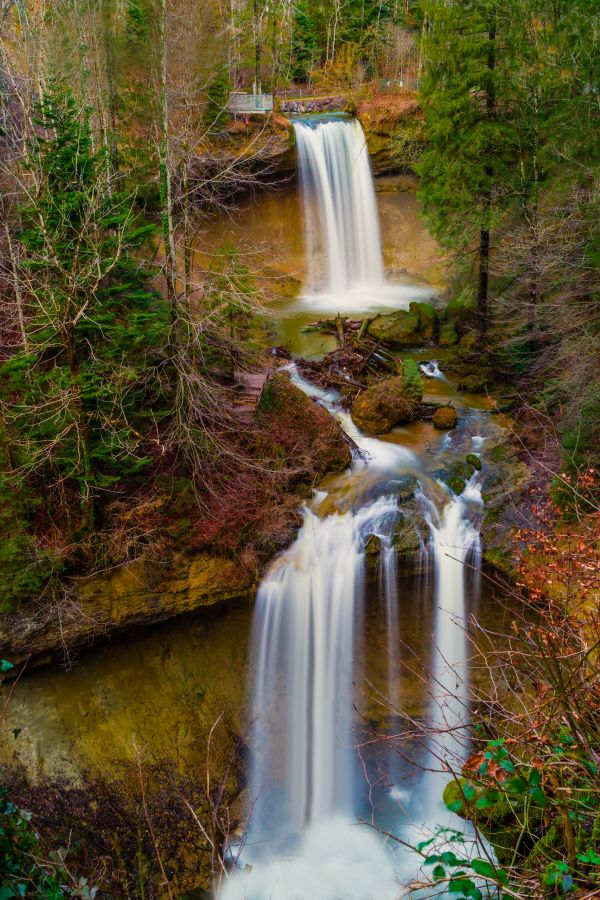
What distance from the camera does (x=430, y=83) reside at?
15.9m

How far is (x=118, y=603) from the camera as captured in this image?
1034cm

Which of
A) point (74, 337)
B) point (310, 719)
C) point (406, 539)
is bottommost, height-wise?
point (310, 719)

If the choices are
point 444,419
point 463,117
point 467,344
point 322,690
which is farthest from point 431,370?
point 322,690

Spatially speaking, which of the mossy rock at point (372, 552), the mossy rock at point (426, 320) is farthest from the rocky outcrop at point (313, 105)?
the mossy rock at point (372, 552)

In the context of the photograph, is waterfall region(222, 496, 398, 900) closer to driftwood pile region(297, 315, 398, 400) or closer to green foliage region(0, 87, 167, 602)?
green foliage region(0, 87, 167, 602)

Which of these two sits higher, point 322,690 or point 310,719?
point 322,690

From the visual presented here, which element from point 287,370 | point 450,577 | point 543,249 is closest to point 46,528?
point 450,577

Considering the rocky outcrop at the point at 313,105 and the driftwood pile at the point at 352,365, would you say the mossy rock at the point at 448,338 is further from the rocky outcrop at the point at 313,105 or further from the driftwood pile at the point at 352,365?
the rocky outcrop at the point at 313,105

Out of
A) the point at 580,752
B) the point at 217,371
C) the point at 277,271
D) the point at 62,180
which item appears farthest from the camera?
the point at 277,271

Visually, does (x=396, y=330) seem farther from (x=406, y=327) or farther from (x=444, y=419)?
(x=444, y=419)

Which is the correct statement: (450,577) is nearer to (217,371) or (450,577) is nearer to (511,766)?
(217,371)

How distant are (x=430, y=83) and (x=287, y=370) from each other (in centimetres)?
778

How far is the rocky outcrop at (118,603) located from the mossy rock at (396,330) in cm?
919

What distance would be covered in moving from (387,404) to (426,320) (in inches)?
222
